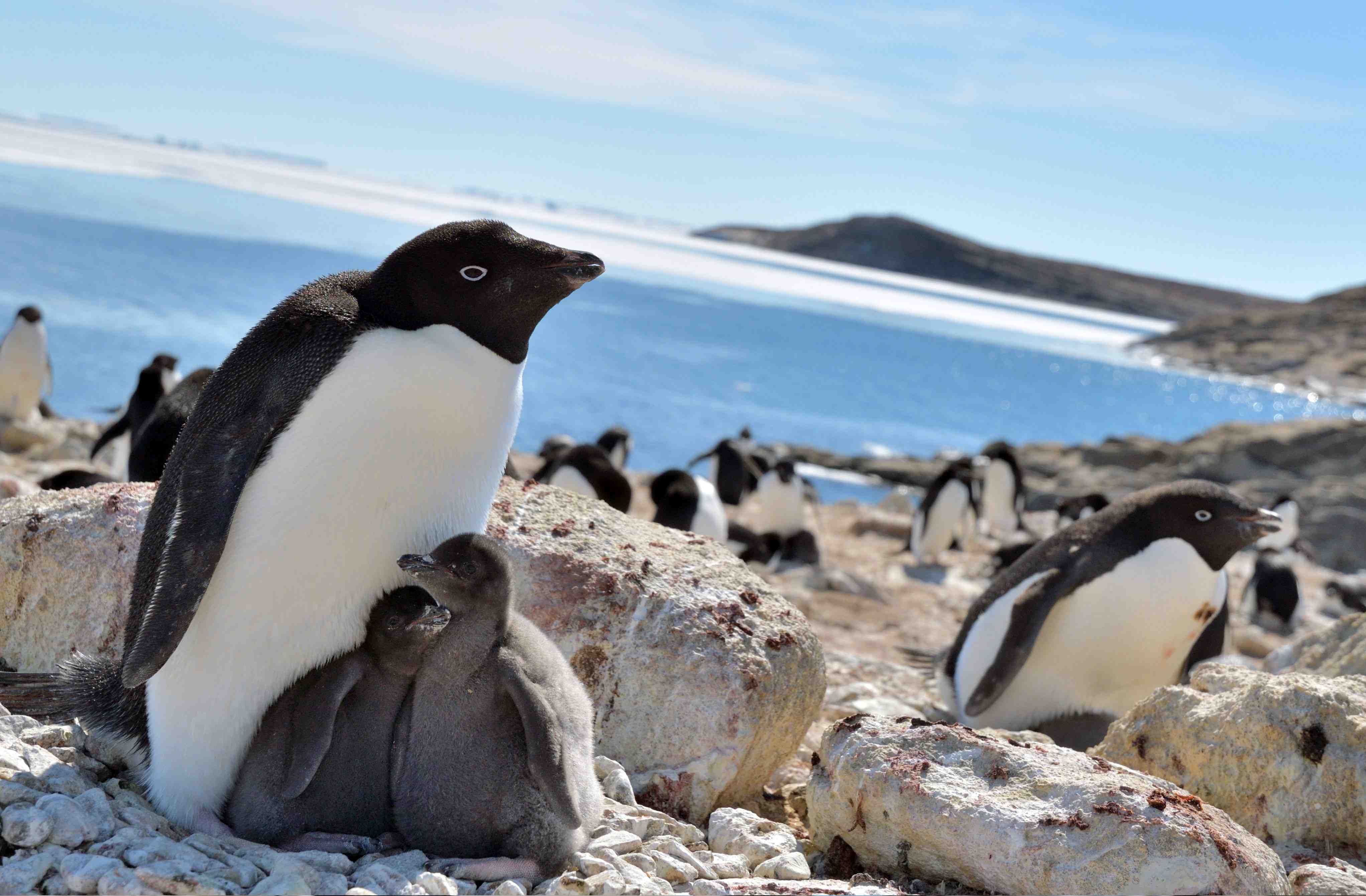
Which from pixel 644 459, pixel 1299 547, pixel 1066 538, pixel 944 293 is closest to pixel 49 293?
pixel 644 459

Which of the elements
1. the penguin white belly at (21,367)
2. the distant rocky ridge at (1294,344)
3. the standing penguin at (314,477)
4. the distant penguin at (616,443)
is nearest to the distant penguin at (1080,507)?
the distant penguin at (616,443)

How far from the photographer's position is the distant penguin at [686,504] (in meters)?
11.2

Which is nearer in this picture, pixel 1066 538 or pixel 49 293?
pixel 1066 538

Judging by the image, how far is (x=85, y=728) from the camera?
3.74 m

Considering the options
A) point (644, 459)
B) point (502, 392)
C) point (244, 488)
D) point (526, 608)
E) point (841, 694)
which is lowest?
point (644, 459)

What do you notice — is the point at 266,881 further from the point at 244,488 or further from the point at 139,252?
the point at 139,252

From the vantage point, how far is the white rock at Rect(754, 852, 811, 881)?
352 cm

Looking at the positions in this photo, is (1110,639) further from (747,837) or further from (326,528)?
(326,528)

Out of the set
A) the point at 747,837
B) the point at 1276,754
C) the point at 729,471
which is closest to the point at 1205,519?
the point at 1276,754

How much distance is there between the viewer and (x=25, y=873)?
2.85 metres

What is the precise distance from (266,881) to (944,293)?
165 meters

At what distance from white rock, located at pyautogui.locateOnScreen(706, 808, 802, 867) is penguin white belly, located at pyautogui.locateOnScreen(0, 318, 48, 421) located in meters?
13.2

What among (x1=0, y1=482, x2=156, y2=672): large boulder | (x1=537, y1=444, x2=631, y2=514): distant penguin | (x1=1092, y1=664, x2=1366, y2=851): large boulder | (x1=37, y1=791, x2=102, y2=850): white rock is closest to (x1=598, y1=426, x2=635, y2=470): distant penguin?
(x1=537, y1=444, x2=631, y2=514): distant penguin

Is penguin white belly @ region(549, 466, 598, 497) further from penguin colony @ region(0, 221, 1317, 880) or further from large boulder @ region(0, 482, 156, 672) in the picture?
penguin colony @ region(0, 221, 1317, 880)
